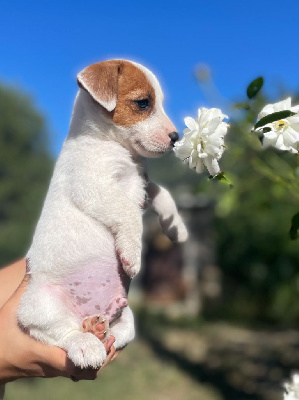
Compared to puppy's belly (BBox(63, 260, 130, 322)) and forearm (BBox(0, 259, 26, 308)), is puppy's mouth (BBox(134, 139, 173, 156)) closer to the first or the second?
puppy's belly (BBox(63, 260, 130, 322))

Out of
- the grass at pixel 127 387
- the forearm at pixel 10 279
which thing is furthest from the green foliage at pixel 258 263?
the forearm at pixel 10 279

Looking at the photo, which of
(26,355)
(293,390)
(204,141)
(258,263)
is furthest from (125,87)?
(258,263)

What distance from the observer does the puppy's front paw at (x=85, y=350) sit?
1057 mm

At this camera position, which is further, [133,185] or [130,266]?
[133,185]

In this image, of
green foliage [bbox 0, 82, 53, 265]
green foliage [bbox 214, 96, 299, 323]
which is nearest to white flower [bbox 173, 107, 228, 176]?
green foliage [bbox 214, 96, 299, 323]

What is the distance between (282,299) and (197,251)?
4.11 metres

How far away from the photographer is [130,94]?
4.08 ft

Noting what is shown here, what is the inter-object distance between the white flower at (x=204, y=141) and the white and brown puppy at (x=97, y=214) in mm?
127

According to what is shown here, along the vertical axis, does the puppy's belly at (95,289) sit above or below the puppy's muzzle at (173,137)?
below

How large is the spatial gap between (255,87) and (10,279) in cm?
90

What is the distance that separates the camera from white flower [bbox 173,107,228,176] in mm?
1058

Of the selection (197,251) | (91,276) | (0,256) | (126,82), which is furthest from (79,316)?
(197,251)

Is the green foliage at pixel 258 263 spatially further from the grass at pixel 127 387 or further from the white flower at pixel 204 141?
the white flower at pixel 204 141

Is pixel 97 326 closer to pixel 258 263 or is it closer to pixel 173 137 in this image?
pixel 173 137
